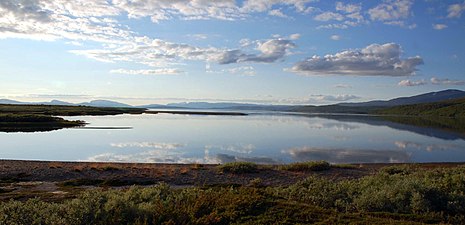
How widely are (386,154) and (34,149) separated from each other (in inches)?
1555

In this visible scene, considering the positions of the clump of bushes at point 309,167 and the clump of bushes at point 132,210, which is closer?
the clump of bushes at point 132,210

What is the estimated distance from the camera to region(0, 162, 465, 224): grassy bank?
1066 cm

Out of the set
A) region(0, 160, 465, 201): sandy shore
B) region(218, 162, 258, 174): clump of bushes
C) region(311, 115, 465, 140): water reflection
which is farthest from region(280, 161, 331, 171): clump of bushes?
region(311, 115, 465, 140): water reflection

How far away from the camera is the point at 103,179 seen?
24.5 m

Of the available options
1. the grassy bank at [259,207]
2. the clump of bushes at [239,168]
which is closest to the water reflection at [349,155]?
the clump of bushes at [239,168]

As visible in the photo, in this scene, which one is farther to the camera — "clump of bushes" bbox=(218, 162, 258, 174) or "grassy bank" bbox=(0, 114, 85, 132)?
"grassy bank" bbox=(0, 114, 85, 132)

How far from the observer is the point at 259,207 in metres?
12.4

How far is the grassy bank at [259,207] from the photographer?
1066 centimetres

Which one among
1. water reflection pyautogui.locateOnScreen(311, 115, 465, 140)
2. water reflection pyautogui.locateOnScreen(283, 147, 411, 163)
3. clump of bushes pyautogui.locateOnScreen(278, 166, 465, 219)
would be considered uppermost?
clump of bushes pyautogui.locateOnScreen(278, 166, 465, 219)

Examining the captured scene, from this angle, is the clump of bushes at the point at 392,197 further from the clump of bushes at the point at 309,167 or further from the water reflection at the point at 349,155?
the water reflection at the point at 349,155

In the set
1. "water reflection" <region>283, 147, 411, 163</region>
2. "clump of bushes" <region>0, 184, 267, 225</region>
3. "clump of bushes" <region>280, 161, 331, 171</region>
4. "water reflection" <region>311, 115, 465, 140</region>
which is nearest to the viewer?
"clump of bushes" <region>0, 184, 267, 225</region>

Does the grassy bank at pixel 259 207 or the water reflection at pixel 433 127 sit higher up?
the grassy bank at pixel 259 207

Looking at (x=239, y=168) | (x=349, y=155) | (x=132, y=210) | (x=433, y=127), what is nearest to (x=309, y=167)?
(x=239, y=168)

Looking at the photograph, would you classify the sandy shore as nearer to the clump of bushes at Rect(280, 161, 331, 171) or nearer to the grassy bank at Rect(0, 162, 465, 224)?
the clump of bushes at Rect(280, 161, 331, 171)
